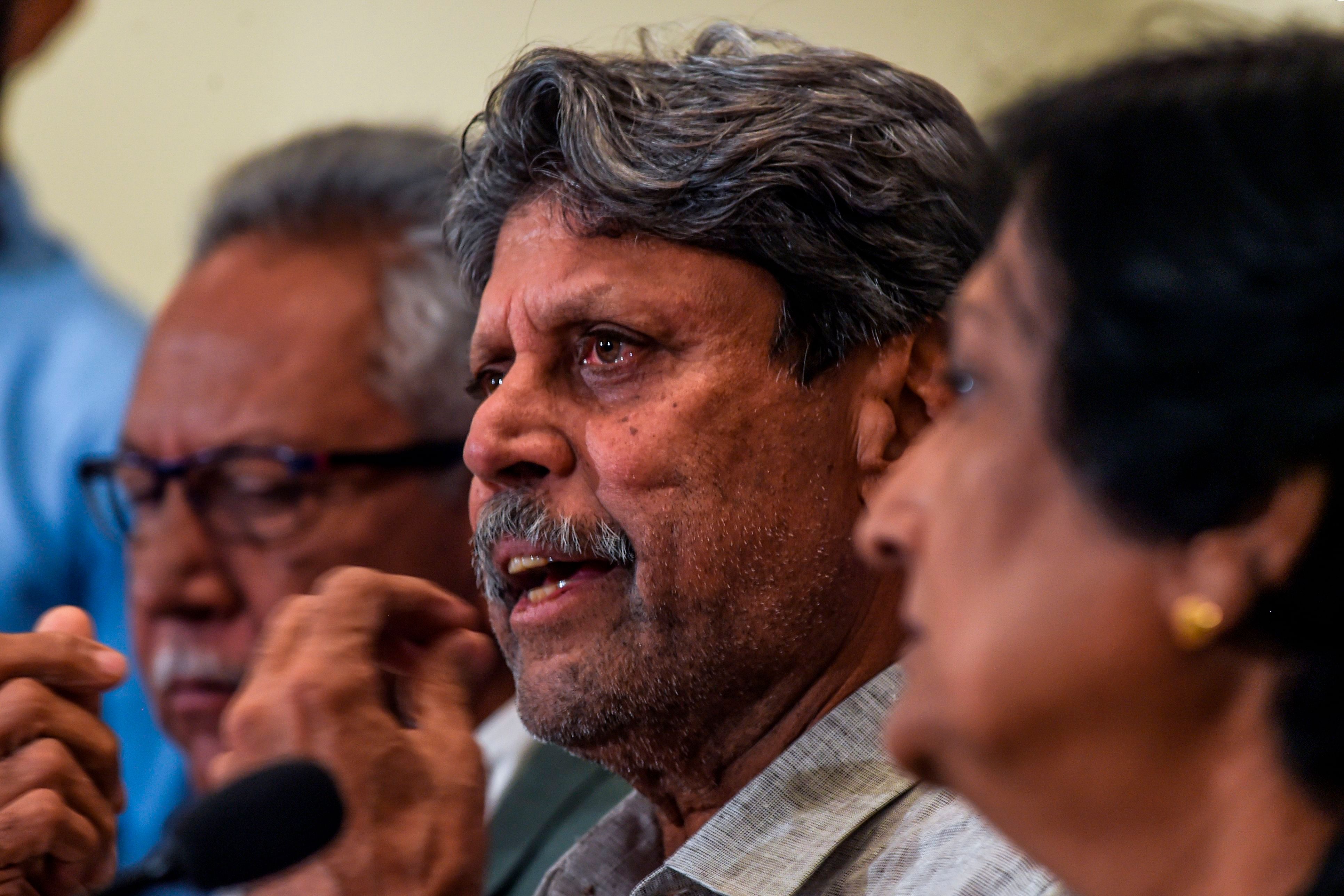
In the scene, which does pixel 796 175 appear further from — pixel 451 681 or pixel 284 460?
pixel 284 460

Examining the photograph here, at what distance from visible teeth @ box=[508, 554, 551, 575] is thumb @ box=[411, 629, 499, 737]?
0.24 feet

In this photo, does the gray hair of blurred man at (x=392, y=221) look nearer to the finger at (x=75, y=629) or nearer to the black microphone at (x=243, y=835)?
the finger at (x=75, y=629)

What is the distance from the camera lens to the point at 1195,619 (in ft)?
2.41

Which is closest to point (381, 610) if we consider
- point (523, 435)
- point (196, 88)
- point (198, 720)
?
point (523, 435)

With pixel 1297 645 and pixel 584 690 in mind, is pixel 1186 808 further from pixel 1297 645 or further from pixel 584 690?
pixel 584 690

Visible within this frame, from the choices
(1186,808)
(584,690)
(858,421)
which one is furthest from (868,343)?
(1186,808)

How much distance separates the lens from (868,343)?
1429 mm

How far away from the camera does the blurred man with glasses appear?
7.07 feet

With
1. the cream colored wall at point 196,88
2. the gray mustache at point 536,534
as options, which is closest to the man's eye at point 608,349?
the gray mustache at point 536,534

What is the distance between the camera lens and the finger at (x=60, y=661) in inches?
53.6

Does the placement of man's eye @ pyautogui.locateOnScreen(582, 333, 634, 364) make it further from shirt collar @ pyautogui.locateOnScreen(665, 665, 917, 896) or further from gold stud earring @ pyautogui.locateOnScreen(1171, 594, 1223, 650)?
gold stud earring @ pyautogui.locateOnScreen(1171, 594, 1223, 650)

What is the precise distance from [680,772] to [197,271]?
1.29m

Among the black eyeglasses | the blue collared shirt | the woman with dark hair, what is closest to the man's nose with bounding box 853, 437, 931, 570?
the woman with dark hair

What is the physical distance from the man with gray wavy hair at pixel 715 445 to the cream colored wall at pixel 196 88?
5.29ft
